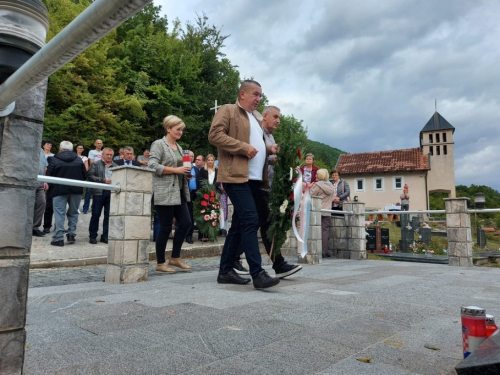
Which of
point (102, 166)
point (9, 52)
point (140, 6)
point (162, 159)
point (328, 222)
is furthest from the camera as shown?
point (328, 222)

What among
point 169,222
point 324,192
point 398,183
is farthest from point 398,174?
point 169,222

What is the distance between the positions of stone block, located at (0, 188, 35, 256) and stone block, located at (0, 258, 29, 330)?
5 centimetres

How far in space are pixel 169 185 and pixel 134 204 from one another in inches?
21.5

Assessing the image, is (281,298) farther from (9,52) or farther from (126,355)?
(9,52)

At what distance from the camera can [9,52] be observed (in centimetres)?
146

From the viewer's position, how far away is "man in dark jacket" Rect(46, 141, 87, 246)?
7.53m

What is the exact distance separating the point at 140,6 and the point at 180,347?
5.63 ft

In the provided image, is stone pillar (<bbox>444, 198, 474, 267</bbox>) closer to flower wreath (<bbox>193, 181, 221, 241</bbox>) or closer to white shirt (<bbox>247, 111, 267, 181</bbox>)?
flower wreath (<bbox>193, 181, 221, 241</bbox>)

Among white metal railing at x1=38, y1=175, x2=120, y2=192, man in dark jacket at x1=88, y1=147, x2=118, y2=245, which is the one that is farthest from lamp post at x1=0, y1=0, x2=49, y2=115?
man in dark jacket at x1=88, y1=147, x2=118, y2=245

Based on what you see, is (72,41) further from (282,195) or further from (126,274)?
(126,274)

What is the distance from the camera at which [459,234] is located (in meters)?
8.04

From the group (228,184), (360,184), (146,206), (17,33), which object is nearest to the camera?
(17,33)

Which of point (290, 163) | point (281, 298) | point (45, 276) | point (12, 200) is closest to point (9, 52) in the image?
point (12, 200)

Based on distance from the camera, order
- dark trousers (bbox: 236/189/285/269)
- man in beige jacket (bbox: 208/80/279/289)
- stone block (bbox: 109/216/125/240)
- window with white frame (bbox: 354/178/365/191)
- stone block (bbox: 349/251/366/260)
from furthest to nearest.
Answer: window with white frame (bbox: 354/178/365/191), stone block (bbox: 349/251/366/260), stone block (bbox: 109/216/125/240), dark trousers (bbox: 236/189/285/269), man in beige jacket (bbox: 208/80/279/289)
